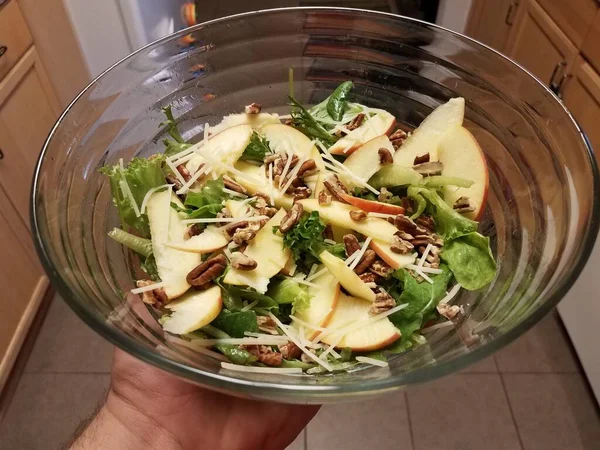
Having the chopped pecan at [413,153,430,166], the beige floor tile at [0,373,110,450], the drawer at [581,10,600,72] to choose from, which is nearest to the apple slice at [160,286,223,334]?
the chopped pecan at [413,153,430,166]

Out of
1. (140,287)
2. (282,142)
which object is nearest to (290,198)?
(282,142)

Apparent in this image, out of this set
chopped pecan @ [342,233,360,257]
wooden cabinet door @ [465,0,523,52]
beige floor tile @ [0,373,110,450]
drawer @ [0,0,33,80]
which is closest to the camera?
chopped pecan @ [342,233,360,257]

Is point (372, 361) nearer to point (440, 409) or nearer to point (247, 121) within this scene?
point (247, 121)

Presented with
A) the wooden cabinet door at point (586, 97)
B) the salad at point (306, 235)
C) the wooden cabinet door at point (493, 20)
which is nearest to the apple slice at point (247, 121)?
the salad at point (306, 235)

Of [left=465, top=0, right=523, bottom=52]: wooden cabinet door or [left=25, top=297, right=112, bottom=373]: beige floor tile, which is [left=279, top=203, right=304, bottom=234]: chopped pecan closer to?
[left=25, top=297, right=112, bottom=373]: beige floor tile

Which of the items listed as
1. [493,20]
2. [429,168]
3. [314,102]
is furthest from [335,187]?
[493,20]
